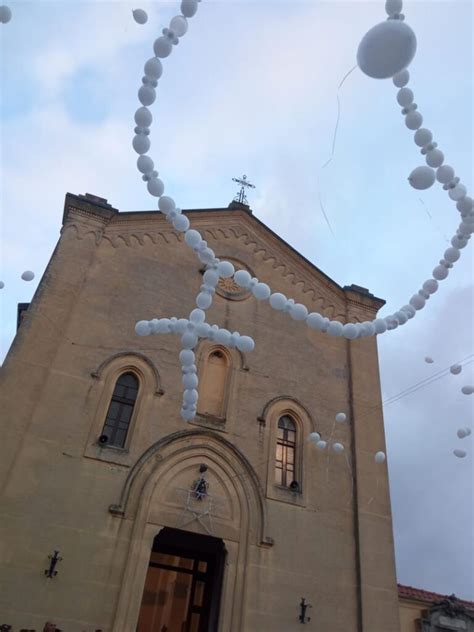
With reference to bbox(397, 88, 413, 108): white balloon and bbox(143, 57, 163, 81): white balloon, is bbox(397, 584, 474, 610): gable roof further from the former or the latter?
bbox(143, 57, 163, 81): white balloon

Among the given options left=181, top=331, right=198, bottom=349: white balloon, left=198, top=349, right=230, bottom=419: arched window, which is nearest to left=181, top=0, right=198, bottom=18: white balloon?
left=181, top=331, right=198, bottom=349: white balloon

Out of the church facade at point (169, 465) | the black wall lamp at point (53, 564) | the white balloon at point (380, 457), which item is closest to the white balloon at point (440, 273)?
the white balloon at point (380, 457)

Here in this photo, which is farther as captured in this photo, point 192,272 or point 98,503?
point 192,272

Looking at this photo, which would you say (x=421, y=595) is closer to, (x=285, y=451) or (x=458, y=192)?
(x=285, y=451)

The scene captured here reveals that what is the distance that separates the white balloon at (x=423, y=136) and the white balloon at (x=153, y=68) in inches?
139

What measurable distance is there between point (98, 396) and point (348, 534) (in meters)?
6.60

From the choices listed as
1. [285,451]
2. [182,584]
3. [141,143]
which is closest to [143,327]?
[141,143]

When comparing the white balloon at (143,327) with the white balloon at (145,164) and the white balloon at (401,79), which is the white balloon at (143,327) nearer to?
the white balloon at (145,164)

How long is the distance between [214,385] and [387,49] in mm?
9048

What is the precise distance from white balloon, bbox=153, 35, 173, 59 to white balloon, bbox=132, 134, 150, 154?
108cm

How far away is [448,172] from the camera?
7168mm

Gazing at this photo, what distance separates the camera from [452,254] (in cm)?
805

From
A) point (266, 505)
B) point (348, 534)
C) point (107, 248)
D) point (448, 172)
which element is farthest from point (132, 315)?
point (448, 172)

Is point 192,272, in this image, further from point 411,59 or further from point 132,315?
point 411,59
